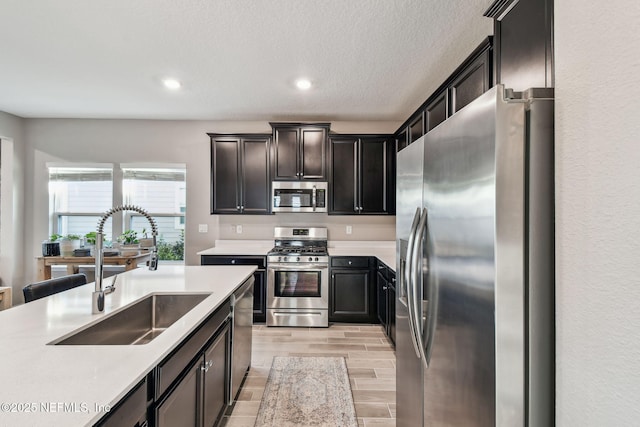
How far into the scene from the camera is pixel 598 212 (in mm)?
635

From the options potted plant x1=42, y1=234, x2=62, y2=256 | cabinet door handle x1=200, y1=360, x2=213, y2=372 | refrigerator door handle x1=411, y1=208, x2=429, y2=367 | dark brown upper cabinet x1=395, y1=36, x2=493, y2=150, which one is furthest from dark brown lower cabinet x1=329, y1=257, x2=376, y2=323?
potted plant x1=42, y1=234, x2=62, y2=256

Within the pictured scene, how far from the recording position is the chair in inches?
74.8

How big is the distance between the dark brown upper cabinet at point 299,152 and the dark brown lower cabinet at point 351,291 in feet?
3.97

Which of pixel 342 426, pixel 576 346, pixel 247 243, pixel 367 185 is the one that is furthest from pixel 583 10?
pixel 247 243

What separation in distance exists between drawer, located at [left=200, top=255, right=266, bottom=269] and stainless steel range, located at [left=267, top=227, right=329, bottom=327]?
0.36ft

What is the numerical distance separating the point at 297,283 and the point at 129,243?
96.3 inches

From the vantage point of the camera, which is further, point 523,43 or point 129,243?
point 129,243

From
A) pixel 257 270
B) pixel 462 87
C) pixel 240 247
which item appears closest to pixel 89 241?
pixel 240 247

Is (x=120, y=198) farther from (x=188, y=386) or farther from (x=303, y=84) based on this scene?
(x=188, y=386)

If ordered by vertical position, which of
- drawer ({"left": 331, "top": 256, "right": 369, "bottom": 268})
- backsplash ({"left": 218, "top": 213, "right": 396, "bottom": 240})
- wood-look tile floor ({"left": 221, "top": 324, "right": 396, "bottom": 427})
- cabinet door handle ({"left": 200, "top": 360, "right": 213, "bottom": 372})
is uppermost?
backsplash ({"left": 218, "top": 213, "right": 396, "bottom": 240})

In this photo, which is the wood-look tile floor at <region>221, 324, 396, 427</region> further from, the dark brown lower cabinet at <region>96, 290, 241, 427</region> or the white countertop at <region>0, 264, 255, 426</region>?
the white countertop at <region>0, 264, 255, 426</region>

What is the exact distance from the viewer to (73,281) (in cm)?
223

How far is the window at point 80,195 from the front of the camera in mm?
4379

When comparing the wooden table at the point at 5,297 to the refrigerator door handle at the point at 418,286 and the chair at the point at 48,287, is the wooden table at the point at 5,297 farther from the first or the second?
the refrigerator door handle at the point at 418,286
